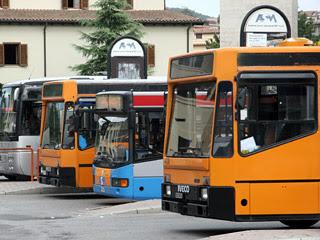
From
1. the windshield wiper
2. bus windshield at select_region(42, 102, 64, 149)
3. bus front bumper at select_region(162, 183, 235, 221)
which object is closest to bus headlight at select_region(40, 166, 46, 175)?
bus windshield at select_region(42, 102, 64, 149)

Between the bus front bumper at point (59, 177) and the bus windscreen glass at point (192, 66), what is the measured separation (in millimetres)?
8694

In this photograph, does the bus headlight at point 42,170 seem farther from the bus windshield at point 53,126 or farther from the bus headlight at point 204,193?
the bus headlight at point 204,193

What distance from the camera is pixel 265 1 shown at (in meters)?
30.1

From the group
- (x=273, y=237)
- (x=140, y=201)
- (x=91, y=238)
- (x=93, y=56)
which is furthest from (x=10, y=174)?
(x=93, y=56)

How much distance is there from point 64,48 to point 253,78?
174 feet

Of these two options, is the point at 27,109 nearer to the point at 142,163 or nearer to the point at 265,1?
the point at 265,1

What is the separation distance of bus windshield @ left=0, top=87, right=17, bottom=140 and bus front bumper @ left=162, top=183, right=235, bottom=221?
16245 mm

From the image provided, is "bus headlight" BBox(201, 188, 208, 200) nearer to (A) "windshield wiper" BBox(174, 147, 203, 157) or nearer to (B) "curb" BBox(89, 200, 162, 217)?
(A) "windshield wiper" BBox(174, 147, 203, 157)

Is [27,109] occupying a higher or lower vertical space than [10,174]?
higher

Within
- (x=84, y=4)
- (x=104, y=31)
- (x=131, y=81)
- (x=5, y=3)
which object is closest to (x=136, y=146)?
(x=131, y=81)

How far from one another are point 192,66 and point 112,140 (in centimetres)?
644

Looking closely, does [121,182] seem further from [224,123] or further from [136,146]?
[224,123]

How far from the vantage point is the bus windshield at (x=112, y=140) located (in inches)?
846

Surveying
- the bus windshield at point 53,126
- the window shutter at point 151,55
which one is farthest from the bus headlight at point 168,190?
the window shutter at point 151,55
